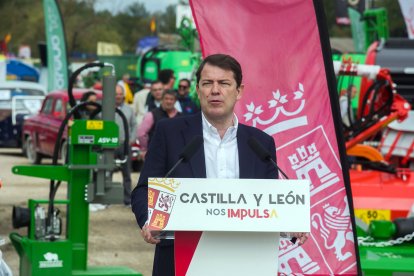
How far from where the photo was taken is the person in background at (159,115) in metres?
14.3

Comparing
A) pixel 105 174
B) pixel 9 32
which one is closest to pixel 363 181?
pixel 105 174

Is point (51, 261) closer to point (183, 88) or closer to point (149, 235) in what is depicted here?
point (149, 235)

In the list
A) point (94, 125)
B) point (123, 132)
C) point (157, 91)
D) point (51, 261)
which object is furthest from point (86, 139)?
point (157, 91)

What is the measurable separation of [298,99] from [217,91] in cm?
196

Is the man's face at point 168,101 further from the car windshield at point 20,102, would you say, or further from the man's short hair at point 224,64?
the car windshield at point 20,102

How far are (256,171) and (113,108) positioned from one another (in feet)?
16.0

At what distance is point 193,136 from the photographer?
4898 mm

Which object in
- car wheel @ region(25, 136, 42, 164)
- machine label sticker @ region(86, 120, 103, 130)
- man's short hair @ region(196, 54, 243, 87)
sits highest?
man's short hair @ region(196, 54, 243, 87)

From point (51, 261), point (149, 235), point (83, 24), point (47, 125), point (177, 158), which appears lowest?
point (47, 125)

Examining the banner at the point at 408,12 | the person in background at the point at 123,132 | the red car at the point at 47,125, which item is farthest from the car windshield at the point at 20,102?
the banner at the point at 408,12

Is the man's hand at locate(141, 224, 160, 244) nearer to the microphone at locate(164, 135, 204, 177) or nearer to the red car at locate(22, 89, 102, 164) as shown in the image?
the microphone at locate(164, 135, 204, 177)

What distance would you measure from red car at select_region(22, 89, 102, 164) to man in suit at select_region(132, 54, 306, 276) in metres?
16.0

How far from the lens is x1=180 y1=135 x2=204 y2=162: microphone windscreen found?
4.73 meters

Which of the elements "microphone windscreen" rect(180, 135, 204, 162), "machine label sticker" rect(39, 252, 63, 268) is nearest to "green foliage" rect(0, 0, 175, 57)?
"machine label sticker" rect(39, 252, 63, 268)
